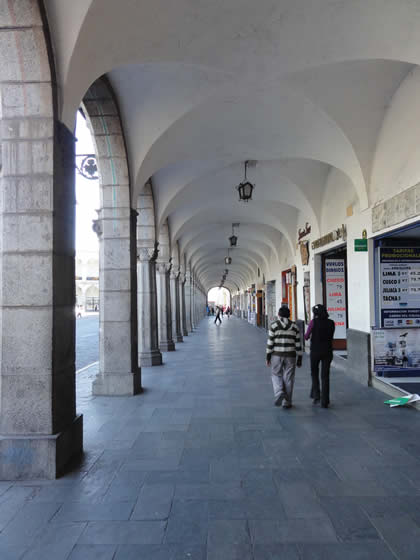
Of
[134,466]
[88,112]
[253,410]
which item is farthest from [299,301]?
[134,466]

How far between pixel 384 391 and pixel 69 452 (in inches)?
203

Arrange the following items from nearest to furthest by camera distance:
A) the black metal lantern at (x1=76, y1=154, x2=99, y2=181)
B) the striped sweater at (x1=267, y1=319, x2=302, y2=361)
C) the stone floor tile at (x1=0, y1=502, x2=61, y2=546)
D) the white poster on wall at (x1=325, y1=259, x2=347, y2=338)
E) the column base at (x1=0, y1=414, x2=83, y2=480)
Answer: the stone floor tile at (x1=0, y1=502, x2=61, y2=546) → the column base at (x1=0, y1=414, x2=83, y2=480) → the striped sweater at (x1=267, y1=319, x2=302, y2=361) → the black metal lantern at (x1=76, y1=154, x2=99, y2=181) → the white poster on wall at (x1=325, y1=259, x2=347, y2=338)

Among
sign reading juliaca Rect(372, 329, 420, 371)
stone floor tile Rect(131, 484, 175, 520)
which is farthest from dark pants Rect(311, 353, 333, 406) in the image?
stone floor tile Rect(131, 484, 175, 520)

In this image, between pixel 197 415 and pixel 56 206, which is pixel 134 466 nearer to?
pixel 197 415

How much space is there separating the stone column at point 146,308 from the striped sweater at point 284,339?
4492 mm

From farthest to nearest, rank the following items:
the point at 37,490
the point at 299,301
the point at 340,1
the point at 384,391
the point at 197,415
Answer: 1. the point at 299,301
2. the point at 384,391
3. the point at 197,415
4. the point at 340,1
5. the point at 37,490

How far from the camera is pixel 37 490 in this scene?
10.2 feet

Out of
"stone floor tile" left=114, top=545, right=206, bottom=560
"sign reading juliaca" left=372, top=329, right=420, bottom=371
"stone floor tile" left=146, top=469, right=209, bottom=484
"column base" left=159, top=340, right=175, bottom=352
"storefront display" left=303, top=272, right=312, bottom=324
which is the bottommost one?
"column base" left=159, top=340, right=175, bottom=352

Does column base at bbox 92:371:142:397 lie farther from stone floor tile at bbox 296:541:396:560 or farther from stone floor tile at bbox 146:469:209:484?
stone floor tile at bbox 296:541:396:560

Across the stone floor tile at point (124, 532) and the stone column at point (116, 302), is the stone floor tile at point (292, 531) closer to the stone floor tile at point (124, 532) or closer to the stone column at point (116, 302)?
the stone floor tile at point (124, 532)

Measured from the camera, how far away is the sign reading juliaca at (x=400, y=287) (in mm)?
6824

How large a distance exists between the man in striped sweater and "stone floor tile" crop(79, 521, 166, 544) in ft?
10.0

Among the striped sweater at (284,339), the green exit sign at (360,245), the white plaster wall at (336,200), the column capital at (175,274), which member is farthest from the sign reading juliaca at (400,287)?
the column capital at (175,274)

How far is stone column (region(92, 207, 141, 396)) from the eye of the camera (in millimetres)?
6305
